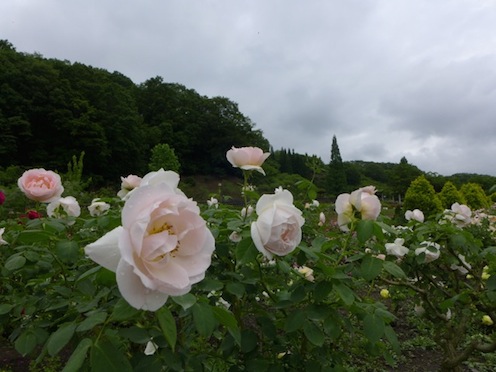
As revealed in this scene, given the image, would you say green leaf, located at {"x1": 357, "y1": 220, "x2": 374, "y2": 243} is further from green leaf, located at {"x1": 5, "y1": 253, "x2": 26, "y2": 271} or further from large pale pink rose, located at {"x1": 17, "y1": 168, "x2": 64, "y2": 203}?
large pale pink rose, located at {"x1": 17, "y1": 168, "x2": 64, "y2": 203}

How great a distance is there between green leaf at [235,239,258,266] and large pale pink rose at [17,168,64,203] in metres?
1.05

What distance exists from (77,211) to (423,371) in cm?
315

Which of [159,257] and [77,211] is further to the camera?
[77,211]

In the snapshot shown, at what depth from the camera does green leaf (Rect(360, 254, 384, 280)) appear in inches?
41.4

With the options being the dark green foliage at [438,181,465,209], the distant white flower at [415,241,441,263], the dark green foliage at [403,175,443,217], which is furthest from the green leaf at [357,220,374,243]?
the dark green foliage at [438,181,465,209]

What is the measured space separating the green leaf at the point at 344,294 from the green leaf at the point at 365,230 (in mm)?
130

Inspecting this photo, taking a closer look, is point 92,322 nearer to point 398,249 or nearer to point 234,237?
→ point 234,237

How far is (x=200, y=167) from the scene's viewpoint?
4431 cm

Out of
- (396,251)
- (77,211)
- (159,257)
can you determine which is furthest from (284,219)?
(396,251)

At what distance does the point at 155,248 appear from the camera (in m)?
0.58

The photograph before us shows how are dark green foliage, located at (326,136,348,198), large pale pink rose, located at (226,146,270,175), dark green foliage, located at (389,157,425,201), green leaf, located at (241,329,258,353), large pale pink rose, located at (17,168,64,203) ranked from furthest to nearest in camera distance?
dark green foliage, located at (389,157,425,201)
dark green foliage, located at (326,136,348,198)
large pale pink rose, located at (17,168,64,203)
large pale pink rose, located at (226,146,270,175)
green leaf, located at (241,329,258,353)

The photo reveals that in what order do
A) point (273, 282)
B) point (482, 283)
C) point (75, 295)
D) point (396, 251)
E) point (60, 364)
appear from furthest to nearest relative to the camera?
point (60, 364) → point (482, 283) → point (396, 251) → point (273, 282) → point (75, 295)

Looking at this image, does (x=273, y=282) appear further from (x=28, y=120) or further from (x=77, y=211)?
(x=28, y=120)

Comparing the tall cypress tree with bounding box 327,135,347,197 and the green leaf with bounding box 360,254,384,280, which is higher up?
the tall cypress tree with bounding box 327,135,347,197
